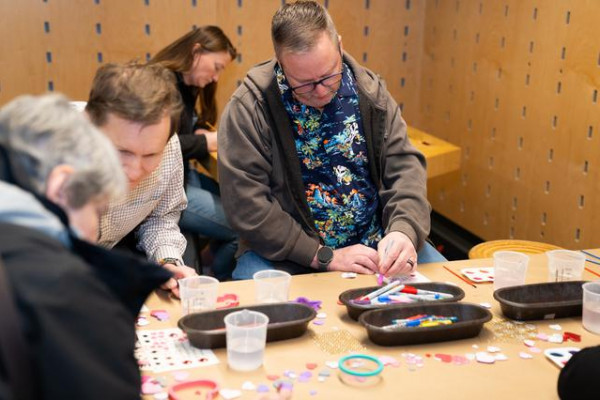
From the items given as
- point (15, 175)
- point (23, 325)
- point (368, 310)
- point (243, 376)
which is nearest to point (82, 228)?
point (15, 175)

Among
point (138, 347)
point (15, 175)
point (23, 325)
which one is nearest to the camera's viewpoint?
point (23, 325)

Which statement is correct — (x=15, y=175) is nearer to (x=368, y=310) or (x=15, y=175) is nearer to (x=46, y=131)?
(x=46, y=131)

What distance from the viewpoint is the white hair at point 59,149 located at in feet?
3.39

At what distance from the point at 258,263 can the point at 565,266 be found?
0.97m

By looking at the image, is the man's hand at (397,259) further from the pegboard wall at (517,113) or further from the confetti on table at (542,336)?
the pegboard wall at (517,113)

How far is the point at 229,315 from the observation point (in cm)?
154

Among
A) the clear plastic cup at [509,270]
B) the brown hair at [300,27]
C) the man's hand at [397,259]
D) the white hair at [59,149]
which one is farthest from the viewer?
the brown hair at [300,27]

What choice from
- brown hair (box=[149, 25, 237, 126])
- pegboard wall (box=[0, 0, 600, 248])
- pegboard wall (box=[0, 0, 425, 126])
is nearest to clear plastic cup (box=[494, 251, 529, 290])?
pegboard wall (box=[0, 0, 600, 248])

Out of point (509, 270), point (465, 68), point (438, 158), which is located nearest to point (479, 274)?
point (509, 270)

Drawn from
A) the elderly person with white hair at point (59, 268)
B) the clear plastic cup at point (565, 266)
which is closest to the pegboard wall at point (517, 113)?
the clear plastic cup at point (565, 266)

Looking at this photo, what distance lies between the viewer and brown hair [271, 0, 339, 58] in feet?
7.18

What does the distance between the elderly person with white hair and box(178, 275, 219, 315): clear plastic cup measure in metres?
0.51

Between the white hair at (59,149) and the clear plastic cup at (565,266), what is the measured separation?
4.49ft

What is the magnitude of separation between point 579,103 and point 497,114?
68cm
